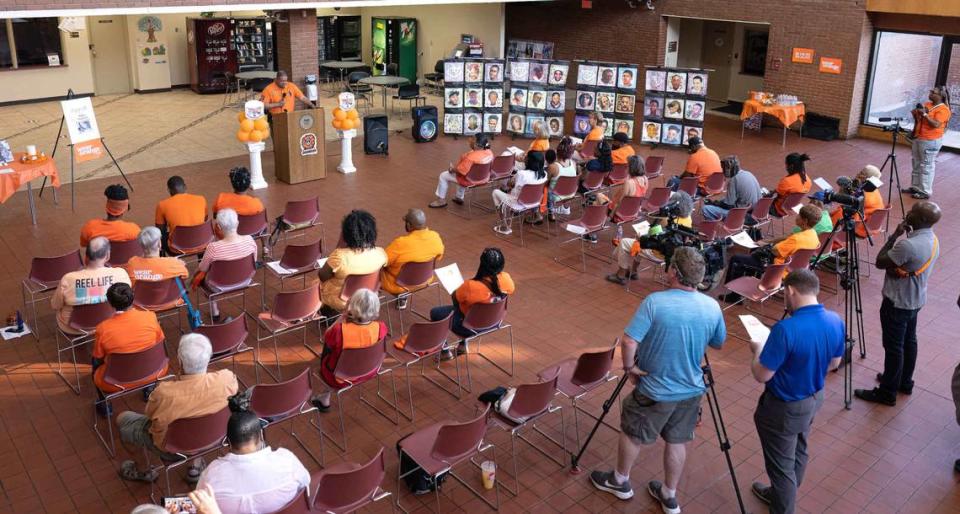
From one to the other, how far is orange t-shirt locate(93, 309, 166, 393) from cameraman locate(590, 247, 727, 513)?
3.66 meters

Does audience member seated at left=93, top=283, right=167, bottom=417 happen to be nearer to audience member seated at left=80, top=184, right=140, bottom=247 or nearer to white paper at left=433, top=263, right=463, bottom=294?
white paper at left=433, top=263, right=463, bottom=294

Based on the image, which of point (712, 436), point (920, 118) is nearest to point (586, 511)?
point (712, 436)

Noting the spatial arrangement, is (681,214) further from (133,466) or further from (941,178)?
(941,178)

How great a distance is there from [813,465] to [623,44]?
53.8 ft

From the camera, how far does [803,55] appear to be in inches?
719

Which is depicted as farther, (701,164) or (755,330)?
(701,164)

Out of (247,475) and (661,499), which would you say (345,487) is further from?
(661,499)

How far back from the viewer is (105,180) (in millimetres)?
13977

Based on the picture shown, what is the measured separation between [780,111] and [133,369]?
583 inches

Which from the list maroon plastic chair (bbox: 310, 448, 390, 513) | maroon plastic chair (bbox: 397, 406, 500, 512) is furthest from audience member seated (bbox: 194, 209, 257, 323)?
maroon plastic chair (bbox: 310, 448, 390, 513)

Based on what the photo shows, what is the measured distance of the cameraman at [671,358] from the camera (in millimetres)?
5383

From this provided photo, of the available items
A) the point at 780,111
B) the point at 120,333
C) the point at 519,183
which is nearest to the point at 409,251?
the point at 120,333

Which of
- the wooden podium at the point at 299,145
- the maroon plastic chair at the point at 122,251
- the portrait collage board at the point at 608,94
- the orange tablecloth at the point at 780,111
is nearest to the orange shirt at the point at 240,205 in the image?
the maroon plastic chair at the point at 122,251

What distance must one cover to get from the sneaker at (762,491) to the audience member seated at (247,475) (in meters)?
3.49
